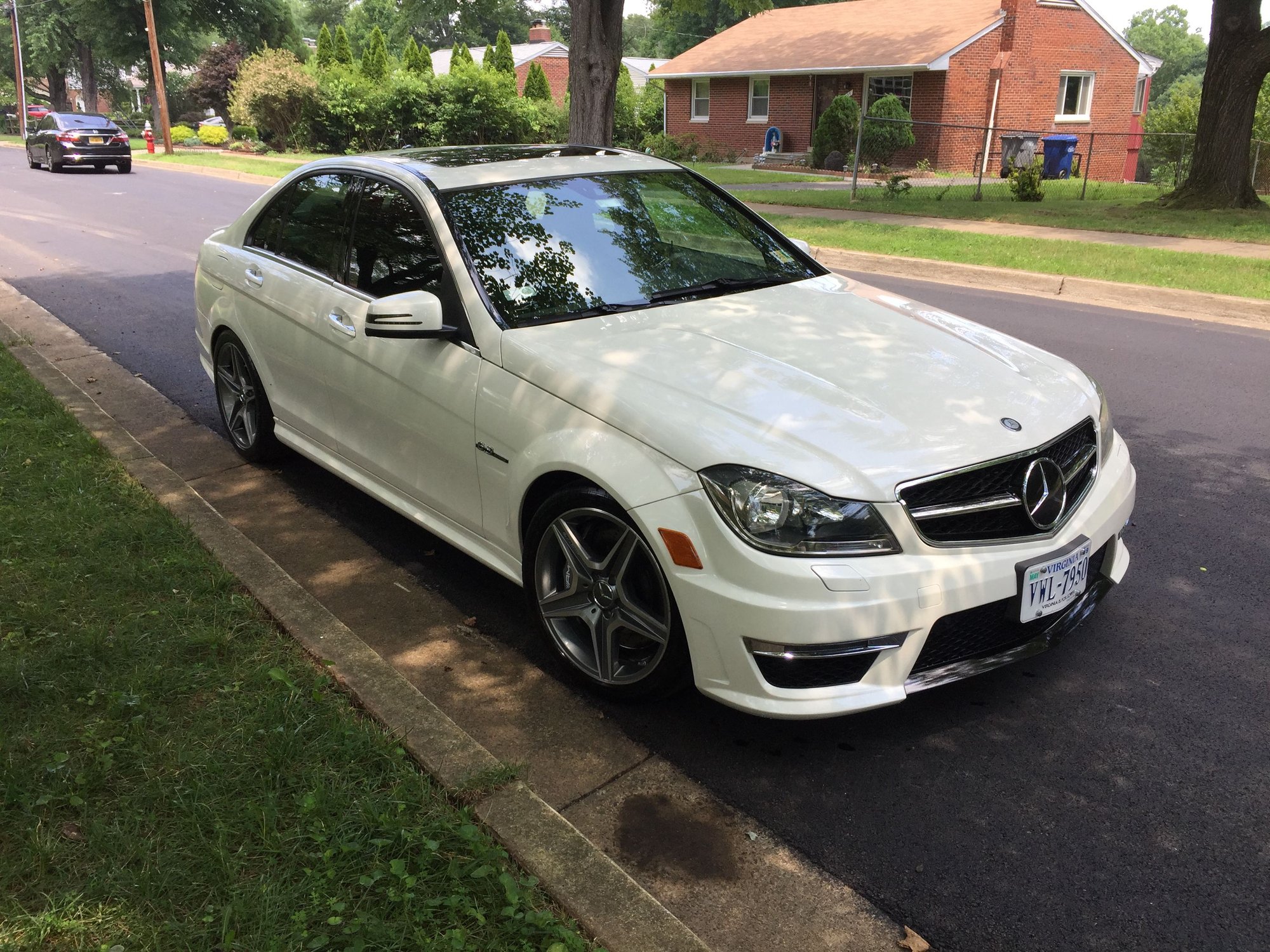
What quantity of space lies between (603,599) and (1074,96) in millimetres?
36945

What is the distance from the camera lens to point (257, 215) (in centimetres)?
549

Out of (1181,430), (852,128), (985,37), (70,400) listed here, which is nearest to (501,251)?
(70,400)

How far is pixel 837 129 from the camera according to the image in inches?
1217

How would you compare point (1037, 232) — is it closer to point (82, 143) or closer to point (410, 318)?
point (410, 318)

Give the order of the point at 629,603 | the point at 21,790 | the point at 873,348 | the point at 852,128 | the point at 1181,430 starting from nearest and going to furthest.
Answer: the point at 21,790
the point at 629,603
the point at 873,348
the point at 1181,430
the point at 852,128

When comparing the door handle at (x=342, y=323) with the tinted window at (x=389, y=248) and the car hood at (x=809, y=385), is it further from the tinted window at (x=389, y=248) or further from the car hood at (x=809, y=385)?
the car hood at (x=809, y=385)

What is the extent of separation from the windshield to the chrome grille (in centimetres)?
146

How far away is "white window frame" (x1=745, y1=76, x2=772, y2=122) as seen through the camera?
1405 inches

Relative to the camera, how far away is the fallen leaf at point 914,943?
2527 millimetres

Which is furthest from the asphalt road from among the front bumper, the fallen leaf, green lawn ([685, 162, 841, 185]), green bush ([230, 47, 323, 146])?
green bush ([230, 47, 323, 146])

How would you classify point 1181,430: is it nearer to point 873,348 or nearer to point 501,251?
point 873,348

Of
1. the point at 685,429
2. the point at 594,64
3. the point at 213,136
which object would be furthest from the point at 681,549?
the point at 213,136

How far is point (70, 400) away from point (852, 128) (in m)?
27.6

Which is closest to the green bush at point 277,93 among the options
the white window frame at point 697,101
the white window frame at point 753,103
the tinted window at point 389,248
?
the white window frame at point 697,101
